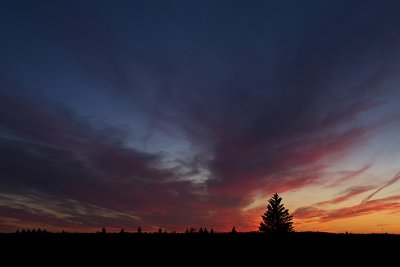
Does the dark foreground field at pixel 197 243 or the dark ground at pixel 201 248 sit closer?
the dark ground at pixel 201 248

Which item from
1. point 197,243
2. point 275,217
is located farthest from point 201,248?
point 275,217

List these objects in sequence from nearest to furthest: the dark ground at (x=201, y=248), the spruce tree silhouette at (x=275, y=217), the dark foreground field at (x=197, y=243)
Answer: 1. the dark ground at (x=201, y=248)
2. the dark foreground field at (x=197, y=243)
3. the spruce tree silhouette at (x=275, y=217)

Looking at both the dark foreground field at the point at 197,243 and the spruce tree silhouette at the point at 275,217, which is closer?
the dark foreground field at the point at 197,243

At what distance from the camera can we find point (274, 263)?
1598cm

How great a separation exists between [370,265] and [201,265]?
7641 mm

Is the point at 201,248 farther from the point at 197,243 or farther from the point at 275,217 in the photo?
the point at 275,217

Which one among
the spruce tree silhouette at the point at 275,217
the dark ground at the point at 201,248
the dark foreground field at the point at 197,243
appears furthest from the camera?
the spruce tree silhouette at the point at 275,217

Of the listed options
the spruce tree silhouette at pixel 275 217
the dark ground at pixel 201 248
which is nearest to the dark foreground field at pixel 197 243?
the dark ground at pixel 201 248

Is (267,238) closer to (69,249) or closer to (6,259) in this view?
(69,249)

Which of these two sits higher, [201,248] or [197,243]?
[197,243]

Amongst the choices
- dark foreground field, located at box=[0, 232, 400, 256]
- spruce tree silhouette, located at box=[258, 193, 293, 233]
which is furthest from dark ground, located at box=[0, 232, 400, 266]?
spruce tree silhouette, located at box=[258, 193, 293, 233]

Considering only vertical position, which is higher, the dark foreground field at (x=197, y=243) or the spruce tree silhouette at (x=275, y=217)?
the spruce tree silhouette at (x=275, y=217)

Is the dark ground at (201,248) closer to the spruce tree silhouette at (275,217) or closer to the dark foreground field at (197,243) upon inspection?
the dark foreground field at (197,243)

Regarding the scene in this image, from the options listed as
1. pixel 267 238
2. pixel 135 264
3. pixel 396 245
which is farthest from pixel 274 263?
pixel 396 245
